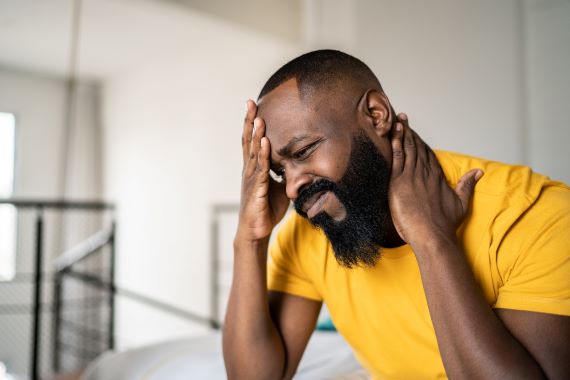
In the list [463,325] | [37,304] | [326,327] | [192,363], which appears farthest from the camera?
[37,304]

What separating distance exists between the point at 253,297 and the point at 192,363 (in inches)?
19.6

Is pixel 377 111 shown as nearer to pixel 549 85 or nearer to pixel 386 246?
pixel 386 246

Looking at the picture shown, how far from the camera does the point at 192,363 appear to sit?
136cm

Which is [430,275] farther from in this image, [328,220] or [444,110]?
[444,110]

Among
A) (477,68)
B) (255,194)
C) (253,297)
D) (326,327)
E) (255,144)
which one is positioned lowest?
(326,327)

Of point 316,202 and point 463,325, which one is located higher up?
point 316,202

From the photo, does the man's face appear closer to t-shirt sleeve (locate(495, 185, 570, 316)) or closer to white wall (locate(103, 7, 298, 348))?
t-shirt sleeve (locate(495, 185, 570, 316))

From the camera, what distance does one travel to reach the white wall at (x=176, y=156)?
135 inches

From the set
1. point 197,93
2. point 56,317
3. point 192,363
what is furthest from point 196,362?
point 56,317

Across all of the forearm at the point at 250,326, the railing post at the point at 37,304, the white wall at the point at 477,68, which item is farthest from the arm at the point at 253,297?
the railing post at the point at 37,304

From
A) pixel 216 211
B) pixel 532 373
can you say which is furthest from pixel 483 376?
pixel 216 211

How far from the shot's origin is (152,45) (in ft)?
12.7

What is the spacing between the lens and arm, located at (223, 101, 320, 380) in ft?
3.21

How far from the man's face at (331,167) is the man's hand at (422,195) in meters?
0.05
